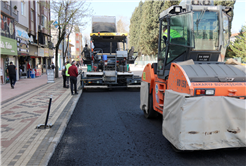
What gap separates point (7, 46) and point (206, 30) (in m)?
17.5

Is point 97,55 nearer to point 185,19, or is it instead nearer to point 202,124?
point 185,19

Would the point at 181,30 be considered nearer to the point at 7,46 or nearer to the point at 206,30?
the point at 206,30

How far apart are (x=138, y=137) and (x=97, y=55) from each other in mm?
9565

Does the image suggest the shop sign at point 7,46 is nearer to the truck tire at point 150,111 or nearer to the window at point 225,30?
the truck tire at point 150,111

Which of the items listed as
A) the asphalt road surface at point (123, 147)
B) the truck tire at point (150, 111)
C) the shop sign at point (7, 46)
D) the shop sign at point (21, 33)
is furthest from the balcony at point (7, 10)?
the truck tire at point (150, 111)

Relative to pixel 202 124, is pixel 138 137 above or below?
below

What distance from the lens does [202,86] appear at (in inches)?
153

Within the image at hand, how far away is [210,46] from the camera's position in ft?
16.4

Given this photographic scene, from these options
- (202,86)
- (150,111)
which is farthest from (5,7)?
(202,86)

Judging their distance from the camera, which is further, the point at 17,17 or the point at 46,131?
the point at 17,17

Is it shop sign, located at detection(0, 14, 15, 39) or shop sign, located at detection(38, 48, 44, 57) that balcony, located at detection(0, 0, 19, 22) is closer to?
shop sign, located at detection(0, 14, 15, 39)

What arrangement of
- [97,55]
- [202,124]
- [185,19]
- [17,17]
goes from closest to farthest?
[202,124] → [185,19] → [97,55] → [17,17]

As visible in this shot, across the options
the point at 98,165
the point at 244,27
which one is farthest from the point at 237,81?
the point at 244,27

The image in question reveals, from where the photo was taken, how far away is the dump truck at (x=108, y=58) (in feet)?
42.9
